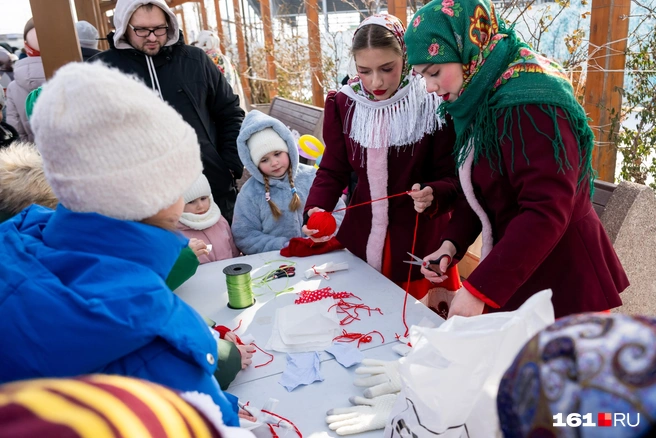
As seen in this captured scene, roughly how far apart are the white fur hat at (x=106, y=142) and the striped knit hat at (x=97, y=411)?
1.67 ft

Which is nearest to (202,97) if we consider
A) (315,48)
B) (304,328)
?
(304,328)

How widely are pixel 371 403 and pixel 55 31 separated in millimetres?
2507

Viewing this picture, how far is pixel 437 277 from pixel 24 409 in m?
1.42

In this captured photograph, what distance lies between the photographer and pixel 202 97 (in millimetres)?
2867

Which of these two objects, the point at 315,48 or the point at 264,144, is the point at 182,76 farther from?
the point at 315,48

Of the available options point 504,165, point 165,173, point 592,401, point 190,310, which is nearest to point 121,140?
point 165,173

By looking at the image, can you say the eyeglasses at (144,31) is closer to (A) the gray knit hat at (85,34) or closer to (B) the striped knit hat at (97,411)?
(A) the gray knit hat at (85,34)

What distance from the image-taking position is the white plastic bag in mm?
938

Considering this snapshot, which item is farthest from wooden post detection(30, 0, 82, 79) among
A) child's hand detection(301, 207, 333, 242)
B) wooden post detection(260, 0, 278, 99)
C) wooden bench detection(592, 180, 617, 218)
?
wooden post detection(260, 0, 278, 99)

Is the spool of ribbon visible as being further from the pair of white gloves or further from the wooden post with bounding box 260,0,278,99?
the wooden post with bounding box 260,0,278,99

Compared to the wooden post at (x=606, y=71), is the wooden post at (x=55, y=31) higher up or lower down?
higher up

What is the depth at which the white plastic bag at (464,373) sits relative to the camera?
94 cm

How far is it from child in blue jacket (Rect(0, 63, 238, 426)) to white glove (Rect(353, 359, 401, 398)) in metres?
0.48

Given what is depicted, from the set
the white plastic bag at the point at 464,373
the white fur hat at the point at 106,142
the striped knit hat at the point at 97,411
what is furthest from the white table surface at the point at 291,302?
the striped knit hat at the point at 97,411
